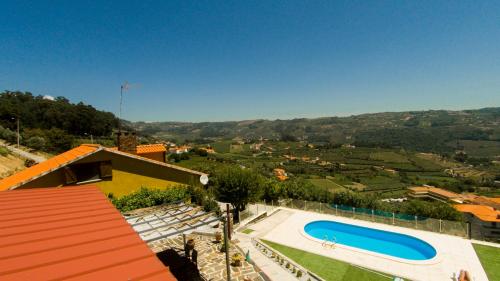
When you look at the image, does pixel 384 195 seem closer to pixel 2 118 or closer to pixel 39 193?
pixel 39 193

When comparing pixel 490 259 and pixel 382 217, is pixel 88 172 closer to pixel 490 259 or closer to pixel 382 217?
pixel 382 217

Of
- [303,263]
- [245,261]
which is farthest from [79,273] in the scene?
[303,263]

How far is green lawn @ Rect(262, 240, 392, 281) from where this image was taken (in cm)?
1357

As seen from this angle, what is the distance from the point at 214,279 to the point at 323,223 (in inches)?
553

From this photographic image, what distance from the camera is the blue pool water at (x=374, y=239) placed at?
58.3ft

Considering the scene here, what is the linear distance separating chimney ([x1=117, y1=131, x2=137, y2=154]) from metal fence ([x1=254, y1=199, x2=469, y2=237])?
459 inches

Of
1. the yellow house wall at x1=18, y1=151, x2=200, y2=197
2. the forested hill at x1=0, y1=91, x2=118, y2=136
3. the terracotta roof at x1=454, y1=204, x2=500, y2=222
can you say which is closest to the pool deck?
the yellow house wall at x1=18, y1=151, x2=200, y2=197

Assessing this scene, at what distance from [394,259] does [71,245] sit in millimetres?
16949

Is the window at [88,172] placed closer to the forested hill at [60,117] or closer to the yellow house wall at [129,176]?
the yellow house wall at [129,176]

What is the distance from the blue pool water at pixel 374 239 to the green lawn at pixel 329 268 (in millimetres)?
3639

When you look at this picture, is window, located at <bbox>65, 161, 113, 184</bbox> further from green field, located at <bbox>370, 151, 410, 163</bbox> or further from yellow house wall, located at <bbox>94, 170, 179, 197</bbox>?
green field, located at <bbox>370, 151, 410, 163</bbox>

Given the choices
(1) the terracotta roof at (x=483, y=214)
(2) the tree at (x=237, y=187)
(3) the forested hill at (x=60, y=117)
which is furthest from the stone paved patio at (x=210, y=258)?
(3) the forested hill at (x=60, y=117)

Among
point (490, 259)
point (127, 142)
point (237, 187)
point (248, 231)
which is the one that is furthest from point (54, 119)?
point (490, 259)

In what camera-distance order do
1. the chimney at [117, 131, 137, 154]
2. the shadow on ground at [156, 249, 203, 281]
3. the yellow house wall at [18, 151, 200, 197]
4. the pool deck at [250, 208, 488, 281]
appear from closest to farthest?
the shadow on ground at [156, 249, 203, 281], the pool deck at [250, 208, 488, 281], the yellow house wall at [18, 151, 200, 197], the chimney at [117, 131, 137, 154]
